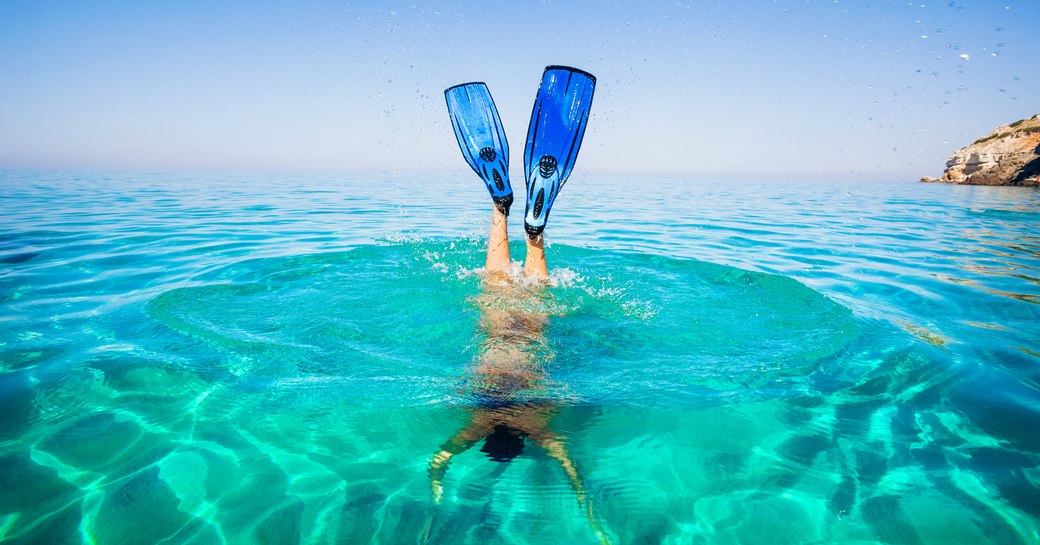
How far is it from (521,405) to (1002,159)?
4842 centimetres

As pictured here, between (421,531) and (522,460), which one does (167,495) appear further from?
(522,460)

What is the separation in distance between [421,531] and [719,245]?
771 cm

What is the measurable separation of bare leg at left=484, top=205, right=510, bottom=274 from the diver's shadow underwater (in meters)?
1.19

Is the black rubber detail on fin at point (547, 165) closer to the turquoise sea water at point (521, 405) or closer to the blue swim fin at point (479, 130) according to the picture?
the blue swim fin at point (479, 130)

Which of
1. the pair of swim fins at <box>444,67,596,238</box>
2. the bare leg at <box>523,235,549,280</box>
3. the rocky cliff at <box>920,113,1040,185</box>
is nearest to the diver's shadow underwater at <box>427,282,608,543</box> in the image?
the bare leg at <box>523,235,549,280</box>

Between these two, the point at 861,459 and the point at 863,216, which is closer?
the point at 861,459

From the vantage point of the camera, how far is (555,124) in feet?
18.0

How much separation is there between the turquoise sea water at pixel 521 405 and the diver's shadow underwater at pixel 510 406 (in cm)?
3

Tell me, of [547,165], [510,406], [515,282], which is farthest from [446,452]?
[547,165]

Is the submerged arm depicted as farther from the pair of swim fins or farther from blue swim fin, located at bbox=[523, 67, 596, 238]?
blue swim fin, located at bbox=[523, 67, 596, 238]

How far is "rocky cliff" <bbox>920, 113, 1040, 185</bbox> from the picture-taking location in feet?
108

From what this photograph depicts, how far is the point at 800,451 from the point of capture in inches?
108

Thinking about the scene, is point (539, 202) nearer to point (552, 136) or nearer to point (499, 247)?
point (499, 247)

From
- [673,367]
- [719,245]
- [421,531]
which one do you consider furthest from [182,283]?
[719,245]
